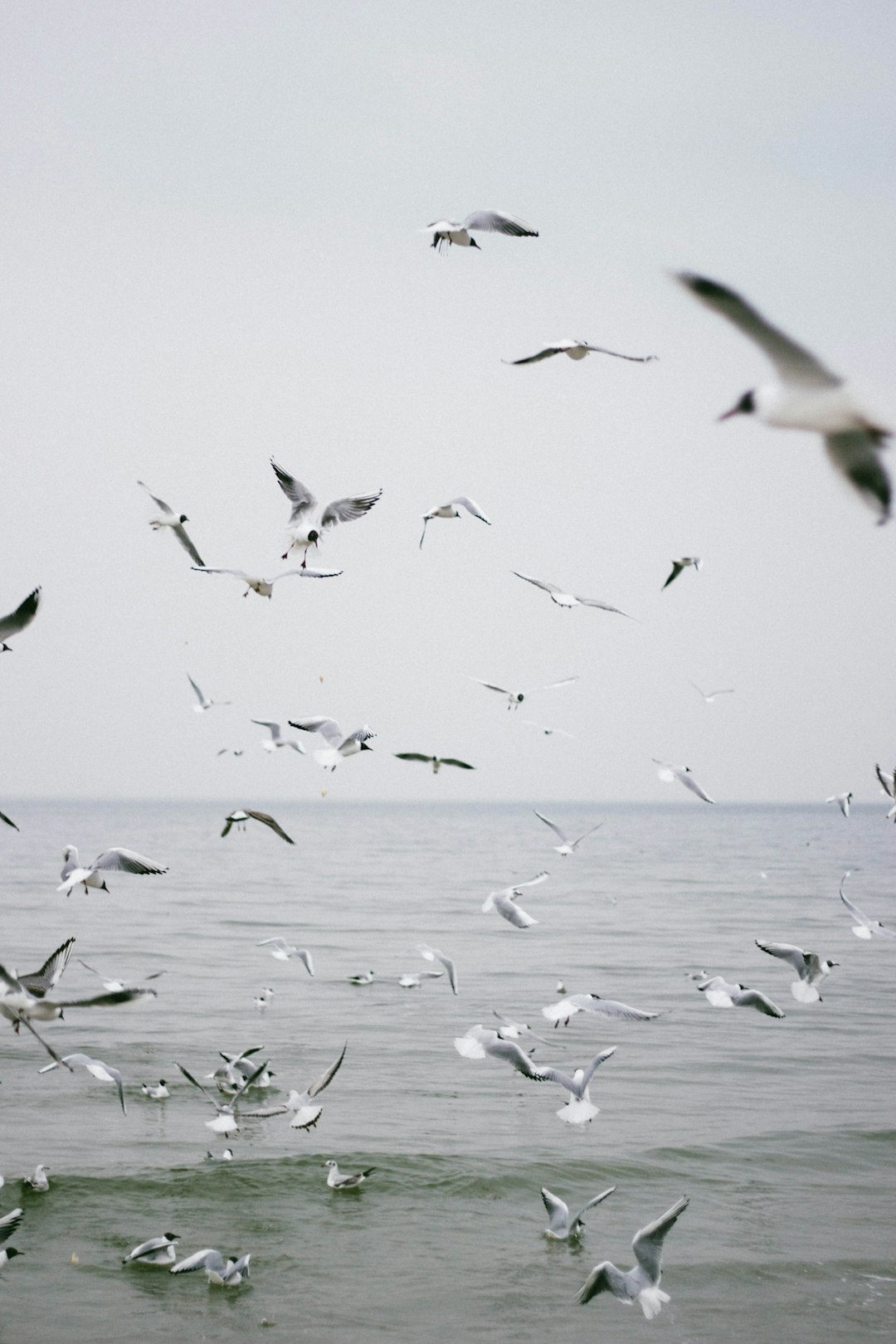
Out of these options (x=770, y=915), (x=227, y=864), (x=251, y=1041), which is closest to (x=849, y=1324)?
(x=251, y=1041)

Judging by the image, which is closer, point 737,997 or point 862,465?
point 862,465

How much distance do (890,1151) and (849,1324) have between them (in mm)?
3423

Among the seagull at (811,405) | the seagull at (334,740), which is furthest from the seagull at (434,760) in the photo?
the seagull at (811,405)

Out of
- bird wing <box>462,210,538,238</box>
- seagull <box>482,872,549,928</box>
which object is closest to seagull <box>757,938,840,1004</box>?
seagull <box>482,872,549,928</box>

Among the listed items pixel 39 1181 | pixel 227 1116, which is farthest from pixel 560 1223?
pixel 39 1181

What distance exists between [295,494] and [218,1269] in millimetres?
5406

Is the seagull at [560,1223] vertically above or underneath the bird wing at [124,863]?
underneath

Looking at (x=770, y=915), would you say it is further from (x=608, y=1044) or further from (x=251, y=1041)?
(x=251, y=1041)

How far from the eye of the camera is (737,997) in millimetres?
8977

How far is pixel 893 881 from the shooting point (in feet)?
124

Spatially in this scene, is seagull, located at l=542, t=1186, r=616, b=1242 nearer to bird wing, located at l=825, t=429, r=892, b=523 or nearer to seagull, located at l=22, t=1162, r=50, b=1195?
seagull, located at l=22, t=1162, r=50, b=1195

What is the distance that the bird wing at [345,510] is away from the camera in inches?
377

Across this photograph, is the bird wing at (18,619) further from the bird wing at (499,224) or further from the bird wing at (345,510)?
the bird wing at (499,224)

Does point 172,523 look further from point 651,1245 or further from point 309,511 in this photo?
point 651,1245
